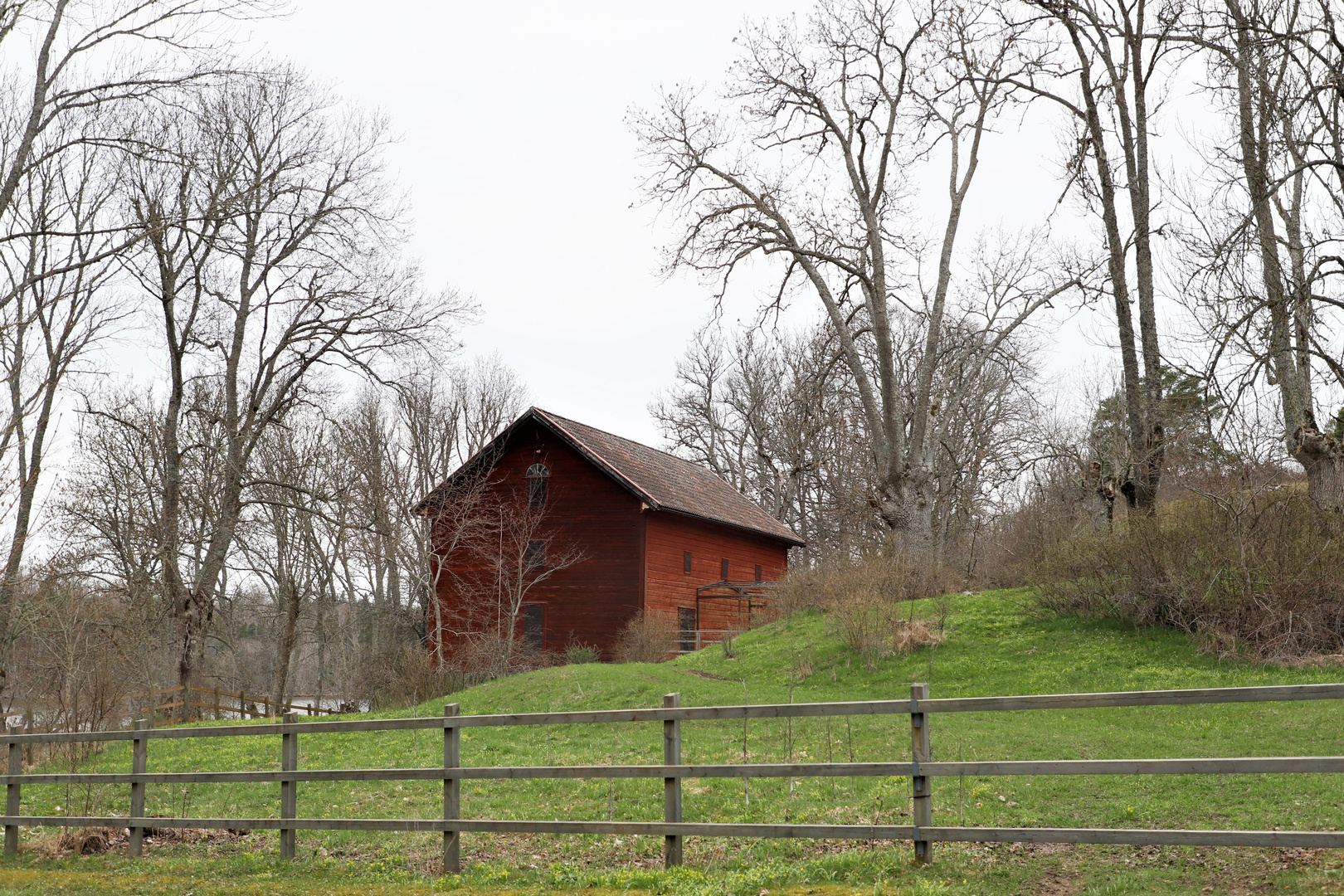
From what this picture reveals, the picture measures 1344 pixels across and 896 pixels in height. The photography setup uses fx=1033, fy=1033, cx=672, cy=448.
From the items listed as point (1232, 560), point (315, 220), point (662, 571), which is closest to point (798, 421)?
point (662, 571)

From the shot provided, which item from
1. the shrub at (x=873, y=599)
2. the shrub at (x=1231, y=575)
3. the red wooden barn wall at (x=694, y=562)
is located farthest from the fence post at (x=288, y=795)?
the red wooden barn wall at (x=694, y=562)

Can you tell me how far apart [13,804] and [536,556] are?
2256 cm

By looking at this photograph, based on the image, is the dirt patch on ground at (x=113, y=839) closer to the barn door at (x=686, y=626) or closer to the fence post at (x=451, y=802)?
the fence post at (x=451, y=802)

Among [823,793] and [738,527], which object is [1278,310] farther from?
[738,527]

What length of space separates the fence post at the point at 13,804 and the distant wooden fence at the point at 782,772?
3 centimetres

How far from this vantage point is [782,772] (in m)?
7.23

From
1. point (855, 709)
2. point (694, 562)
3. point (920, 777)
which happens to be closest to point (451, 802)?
point (855, 709)

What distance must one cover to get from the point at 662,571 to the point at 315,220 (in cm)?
1548

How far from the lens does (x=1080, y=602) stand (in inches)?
802

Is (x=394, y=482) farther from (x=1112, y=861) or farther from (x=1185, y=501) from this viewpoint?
(x=1112, y=861)

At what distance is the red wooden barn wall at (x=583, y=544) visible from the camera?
1238 inches

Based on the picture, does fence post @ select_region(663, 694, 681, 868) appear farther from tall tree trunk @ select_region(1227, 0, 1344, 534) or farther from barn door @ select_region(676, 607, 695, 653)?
barn door @ select_region(676, 607, 695, 653)

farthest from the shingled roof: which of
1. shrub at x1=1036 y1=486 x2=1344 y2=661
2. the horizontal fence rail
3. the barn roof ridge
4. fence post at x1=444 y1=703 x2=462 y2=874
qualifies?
fence post at x1=444 y1=703 x2=462 y2=874

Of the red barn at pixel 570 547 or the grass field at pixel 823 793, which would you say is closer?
the grass field at pixel 823 793
